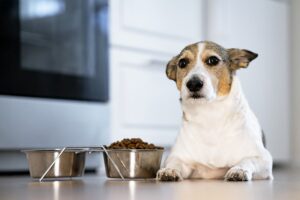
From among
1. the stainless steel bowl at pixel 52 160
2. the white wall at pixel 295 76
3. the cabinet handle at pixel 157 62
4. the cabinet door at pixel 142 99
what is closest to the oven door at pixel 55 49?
the cabinet door at pixel 142 99

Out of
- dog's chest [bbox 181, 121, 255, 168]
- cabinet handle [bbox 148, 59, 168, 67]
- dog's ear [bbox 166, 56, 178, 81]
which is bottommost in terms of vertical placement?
dog's chest [bbox 181, 121, 255, 168]

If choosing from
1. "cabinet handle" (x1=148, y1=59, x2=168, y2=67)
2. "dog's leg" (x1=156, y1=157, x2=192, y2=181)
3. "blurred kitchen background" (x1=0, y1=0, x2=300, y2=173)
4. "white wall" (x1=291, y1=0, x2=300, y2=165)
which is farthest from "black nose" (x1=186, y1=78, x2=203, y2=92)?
"white wall" (x1=291, y1=0, x2=300, y2=165)

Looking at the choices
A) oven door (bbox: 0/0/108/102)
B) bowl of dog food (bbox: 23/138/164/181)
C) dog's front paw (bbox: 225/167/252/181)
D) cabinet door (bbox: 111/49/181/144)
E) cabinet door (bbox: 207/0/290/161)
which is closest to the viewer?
dog's front paw (bbox: 225/167/252/181)

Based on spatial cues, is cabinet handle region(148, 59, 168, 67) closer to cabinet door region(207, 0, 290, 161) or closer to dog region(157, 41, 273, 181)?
cabinet door region(207, 0, 290, 161)

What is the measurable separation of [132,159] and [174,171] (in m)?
0.13

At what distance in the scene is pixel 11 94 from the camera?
7.19ft

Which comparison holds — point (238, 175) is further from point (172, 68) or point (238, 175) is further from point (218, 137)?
point (172, 68)

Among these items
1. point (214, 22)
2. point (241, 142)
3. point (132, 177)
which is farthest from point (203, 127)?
point (214, 22)

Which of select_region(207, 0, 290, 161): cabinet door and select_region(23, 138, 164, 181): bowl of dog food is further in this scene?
select_region(207, 0, 290, 161): cabinet door

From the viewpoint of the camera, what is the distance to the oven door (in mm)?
2191

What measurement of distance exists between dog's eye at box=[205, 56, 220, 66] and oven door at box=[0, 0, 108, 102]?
790 millimetres

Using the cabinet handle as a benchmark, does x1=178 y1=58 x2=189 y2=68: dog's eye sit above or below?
below

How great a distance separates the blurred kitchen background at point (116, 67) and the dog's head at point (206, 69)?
681 mm

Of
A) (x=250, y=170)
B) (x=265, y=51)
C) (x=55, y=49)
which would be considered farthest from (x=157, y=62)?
(x=250, y=170)
